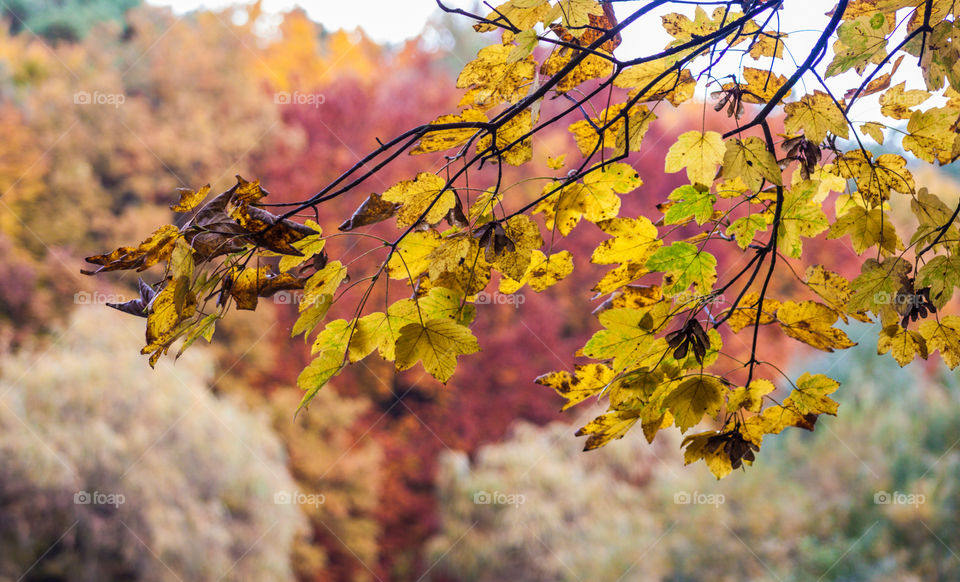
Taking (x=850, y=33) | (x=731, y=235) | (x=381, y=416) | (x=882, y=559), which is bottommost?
(x=882, y=559)

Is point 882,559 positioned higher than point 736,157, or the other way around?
point 736,157

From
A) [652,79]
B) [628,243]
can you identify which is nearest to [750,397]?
[628,243]

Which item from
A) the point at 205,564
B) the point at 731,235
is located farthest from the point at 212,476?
the point at 731,235

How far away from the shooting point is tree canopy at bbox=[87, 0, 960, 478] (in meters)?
0.47

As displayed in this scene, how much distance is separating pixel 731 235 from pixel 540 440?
15.0 feet

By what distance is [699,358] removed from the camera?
550 mm

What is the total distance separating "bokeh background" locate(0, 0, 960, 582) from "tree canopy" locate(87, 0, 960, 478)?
335 cm

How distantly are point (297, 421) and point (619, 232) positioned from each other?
5062 mm

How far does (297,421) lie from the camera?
5.34 m

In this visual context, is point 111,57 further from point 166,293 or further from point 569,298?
point 166,293

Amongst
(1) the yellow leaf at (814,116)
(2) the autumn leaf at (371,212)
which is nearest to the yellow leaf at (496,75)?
(2) the autumn leaf at (371,212)

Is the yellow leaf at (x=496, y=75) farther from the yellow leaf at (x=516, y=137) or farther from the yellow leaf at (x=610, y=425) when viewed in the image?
the yellow leaf at (x=610, y=425)

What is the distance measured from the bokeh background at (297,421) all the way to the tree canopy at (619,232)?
11.0 ft

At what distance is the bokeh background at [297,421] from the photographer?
3.71 metres
